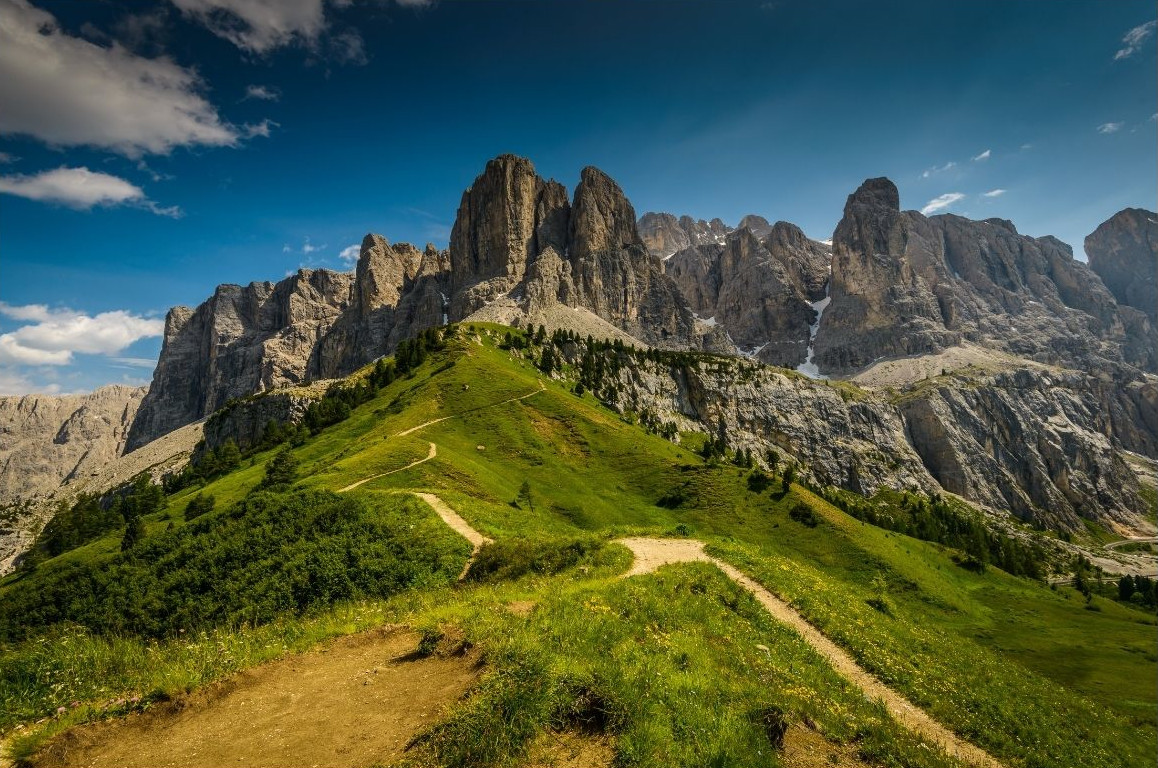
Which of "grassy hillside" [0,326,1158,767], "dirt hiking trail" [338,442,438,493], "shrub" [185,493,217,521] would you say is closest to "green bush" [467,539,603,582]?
"grassy hillside" [0,326,1158,767]

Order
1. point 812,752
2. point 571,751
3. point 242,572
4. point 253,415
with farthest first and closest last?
point 253,415 → point 242,572 → point 812,752 → point 571,751

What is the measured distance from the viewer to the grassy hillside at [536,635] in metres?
10.8

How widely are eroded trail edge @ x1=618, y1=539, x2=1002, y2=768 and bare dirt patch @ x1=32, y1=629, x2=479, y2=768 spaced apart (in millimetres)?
12604

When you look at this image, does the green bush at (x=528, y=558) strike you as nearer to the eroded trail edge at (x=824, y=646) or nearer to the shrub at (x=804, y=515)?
the eroded trail edge at (x=824, y=646)

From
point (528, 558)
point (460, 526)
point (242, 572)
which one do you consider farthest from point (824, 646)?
point (242, 572)

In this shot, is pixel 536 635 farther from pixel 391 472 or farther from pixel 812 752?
pixel 391 472

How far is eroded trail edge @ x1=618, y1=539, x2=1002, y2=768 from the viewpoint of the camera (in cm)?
1433

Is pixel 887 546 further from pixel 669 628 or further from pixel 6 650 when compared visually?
pixel 6 650

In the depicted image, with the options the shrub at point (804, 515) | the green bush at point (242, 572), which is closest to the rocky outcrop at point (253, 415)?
the shrub at point (804, 515)

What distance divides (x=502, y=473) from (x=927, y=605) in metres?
55.0

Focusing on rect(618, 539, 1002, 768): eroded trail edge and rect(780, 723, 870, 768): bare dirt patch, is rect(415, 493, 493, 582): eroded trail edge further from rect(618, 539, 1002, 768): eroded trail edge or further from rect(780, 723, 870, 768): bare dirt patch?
rect(780, 723, 870, 768): bare dirt patch

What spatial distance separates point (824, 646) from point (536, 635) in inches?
468

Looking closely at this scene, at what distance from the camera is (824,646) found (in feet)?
63.7

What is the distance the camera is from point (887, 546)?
229 feet
